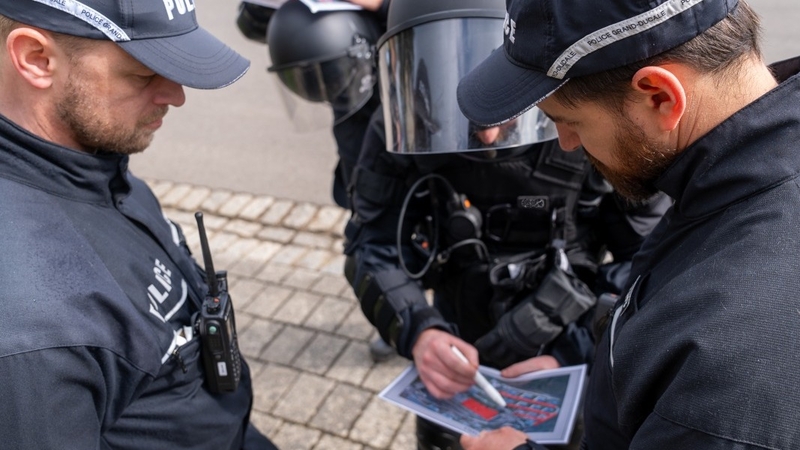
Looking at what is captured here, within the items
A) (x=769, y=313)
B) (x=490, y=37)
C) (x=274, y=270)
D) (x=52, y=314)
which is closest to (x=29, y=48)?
(x=52, y=314)

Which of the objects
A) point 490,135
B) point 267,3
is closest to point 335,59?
point 267,3

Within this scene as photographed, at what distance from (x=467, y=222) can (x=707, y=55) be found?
3.42 ft

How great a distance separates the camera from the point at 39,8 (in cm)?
138

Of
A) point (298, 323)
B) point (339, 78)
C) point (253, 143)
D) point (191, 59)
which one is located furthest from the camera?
point (253, 143)

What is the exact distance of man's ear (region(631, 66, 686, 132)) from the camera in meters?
1.11

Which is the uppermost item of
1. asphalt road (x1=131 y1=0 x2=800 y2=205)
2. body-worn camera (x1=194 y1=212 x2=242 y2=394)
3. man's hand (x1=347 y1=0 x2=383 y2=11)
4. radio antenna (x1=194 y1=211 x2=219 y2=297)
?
man's hand (x1=347 y1=0 x2=383 y2=11)

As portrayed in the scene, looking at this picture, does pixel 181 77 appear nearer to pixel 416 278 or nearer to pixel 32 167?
pixel 32 167

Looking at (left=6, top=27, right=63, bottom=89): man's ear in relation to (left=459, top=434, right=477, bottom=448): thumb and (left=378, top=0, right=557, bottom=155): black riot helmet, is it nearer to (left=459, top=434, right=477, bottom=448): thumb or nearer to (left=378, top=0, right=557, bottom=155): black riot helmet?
(left=378, top=0, right=557, bottom=155): black riot helmet

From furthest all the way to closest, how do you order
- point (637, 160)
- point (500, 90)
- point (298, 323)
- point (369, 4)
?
point (298, 323), point (369, 4), point (500, 90), point (637, 160)

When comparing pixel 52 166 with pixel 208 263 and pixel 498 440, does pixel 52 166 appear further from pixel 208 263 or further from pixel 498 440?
pixel 498 440

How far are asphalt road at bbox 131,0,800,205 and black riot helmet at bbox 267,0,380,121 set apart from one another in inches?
61.2

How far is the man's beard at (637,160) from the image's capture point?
3.98ft

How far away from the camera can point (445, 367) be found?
6.52 ft

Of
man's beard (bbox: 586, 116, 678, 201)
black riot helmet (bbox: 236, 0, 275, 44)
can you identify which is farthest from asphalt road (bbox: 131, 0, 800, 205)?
man's beard (bbox: 586, 116, 678, 201)
